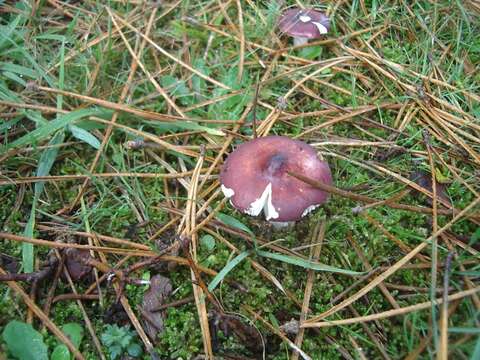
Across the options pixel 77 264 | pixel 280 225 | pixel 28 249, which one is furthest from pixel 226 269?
pixel 28 249

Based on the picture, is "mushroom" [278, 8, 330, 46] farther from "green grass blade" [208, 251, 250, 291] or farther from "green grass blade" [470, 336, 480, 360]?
"green grass blade" [470, 336, 480, 360]

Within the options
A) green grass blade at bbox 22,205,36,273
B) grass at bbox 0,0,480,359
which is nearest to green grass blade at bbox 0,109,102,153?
grass at bbox 0,0,480,359

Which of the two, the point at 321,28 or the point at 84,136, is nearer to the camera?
the point at 84,136

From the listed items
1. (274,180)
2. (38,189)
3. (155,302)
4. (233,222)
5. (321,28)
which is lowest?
(155,302)

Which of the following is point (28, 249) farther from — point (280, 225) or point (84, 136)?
point (280, 225)

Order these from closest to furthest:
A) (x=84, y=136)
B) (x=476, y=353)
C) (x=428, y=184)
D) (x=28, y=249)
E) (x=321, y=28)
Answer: (x=476, y=353)
(x=28, y=249)
(x=428, y=184)
(x=84, y=136)
(x=321, y=28)

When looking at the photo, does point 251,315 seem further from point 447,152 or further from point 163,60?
point 163,60

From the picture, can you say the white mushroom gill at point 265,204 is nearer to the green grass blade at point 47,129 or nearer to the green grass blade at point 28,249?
the green grass blade at point 28,249
